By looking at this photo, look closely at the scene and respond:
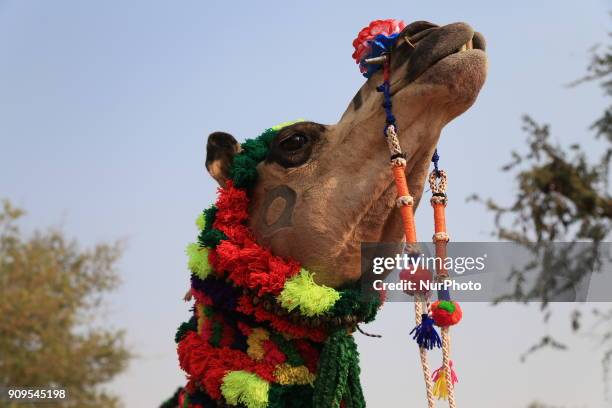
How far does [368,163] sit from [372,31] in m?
0.72

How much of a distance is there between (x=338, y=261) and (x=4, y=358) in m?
3.87

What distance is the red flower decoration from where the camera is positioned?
391 cm

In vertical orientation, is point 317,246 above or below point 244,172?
below

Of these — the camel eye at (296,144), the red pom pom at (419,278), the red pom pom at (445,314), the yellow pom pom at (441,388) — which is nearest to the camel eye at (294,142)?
the camel eye at (296,144)

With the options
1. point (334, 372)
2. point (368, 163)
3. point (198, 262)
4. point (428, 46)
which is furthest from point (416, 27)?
point (334, 372)

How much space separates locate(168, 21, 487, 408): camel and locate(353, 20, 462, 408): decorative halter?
0.06 meters

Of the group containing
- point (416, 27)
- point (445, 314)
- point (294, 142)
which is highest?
point (416, 27)

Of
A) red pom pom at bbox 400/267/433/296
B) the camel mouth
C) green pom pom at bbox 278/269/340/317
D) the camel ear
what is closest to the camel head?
the camel mouth

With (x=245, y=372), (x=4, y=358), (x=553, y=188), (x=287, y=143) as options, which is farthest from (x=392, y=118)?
(x=4, y=358)

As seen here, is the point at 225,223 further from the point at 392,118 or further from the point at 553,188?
the point at 553,188

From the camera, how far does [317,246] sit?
3.66 m

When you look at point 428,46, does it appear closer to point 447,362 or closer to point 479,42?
point 479,42

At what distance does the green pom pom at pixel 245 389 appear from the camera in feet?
11.6

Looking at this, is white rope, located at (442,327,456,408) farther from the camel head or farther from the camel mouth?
the camel mouth
